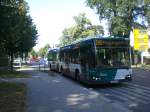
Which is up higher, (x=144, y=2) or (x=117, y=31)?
(x=144, y=2)

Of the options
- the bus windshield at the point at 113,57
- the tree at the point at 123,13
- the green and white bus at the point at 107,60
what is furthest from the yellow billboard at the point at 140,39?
the bus windshield at the point at 113,57

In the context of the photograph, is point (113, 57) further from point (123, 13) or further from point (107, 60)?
point (123, 13)

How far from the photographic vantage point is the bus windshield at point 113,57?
20594 mm

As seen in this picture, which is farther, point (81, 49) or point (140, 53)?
point (140, 53)

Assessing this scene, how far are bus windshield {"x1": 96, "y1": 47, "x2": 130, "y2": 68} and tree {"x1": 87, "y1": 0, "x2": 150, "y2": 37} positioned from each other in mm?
41884

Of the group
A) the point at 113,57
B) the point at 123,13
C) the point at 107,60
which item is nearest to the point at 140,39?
the point at 123,13

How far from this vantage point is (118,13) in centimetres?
6397

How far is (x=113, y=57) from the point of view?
20734mm

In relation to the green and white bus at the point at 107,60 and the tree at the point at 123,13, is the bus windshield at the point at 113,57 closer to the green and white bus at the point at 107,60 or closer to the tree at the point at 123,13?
the green and white bus at the point at 107,60

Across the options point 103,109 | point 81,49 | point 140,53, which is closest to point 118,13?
point 140,53

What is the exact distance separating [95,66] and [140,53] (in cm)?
5385

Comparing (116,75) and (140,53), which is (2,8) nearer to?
(116,75)

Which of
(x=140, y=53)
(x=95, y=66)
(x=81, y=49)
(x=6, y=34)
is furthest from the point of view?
(x=140, y=53)

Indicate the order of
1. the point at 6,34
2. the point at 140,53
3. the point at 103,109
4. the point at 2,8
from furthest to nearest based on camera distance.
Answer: the point at 140,53 → the point at 6,34 → the point at 2,8 → the point at 103,109
